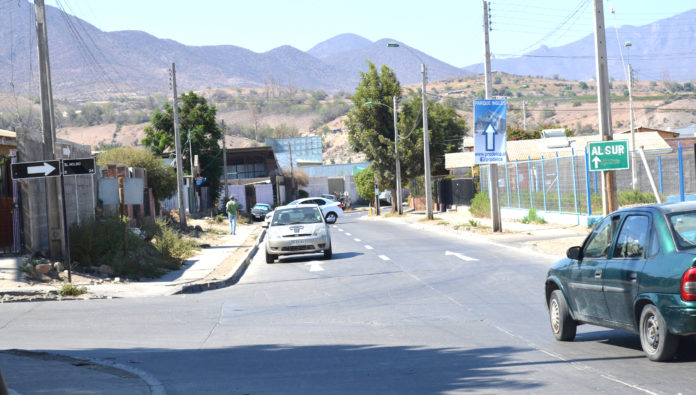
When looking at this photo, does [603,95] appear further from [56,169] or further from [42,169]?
[42,169]

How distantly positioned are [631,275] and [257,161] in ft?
255

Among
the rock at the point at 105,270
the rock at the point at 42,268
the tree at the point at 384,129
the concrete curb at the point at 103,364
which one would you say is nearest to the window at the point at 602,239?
the concrete curb at the point at 103,364

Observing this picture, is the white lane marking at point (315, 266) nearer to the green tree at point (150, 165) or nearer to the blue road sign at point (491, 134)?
the blue road sign at point (491, 134)

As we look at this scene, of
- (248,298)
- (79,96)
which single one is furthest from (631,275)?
(79,96)

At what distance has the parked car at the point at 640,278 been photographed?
7188mm

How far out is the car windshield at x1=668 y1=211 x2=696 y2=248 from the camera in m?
7.39

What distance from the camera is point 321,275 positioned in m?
19.4

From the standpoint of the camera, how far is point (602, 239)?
345 inches

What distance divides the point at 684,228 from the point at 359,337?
4453 mm

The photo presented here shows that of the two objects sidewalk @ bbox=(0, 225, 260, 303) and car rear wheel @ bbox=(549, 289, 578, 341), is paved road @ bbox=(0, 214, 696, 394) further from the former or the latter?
sidewalk @ bbox=(0, 225, 260, 303)

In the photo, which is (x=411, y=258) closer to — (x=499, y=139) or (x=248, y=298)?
(x=248, y=298)

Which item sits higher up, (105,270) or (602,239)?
(602,239)

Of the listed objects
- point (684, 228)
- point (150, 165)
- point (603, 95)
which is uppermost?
point (603, 95)

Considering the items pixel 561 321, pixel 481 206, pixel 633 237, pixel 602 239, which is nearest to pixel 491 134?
pixel 481 206
